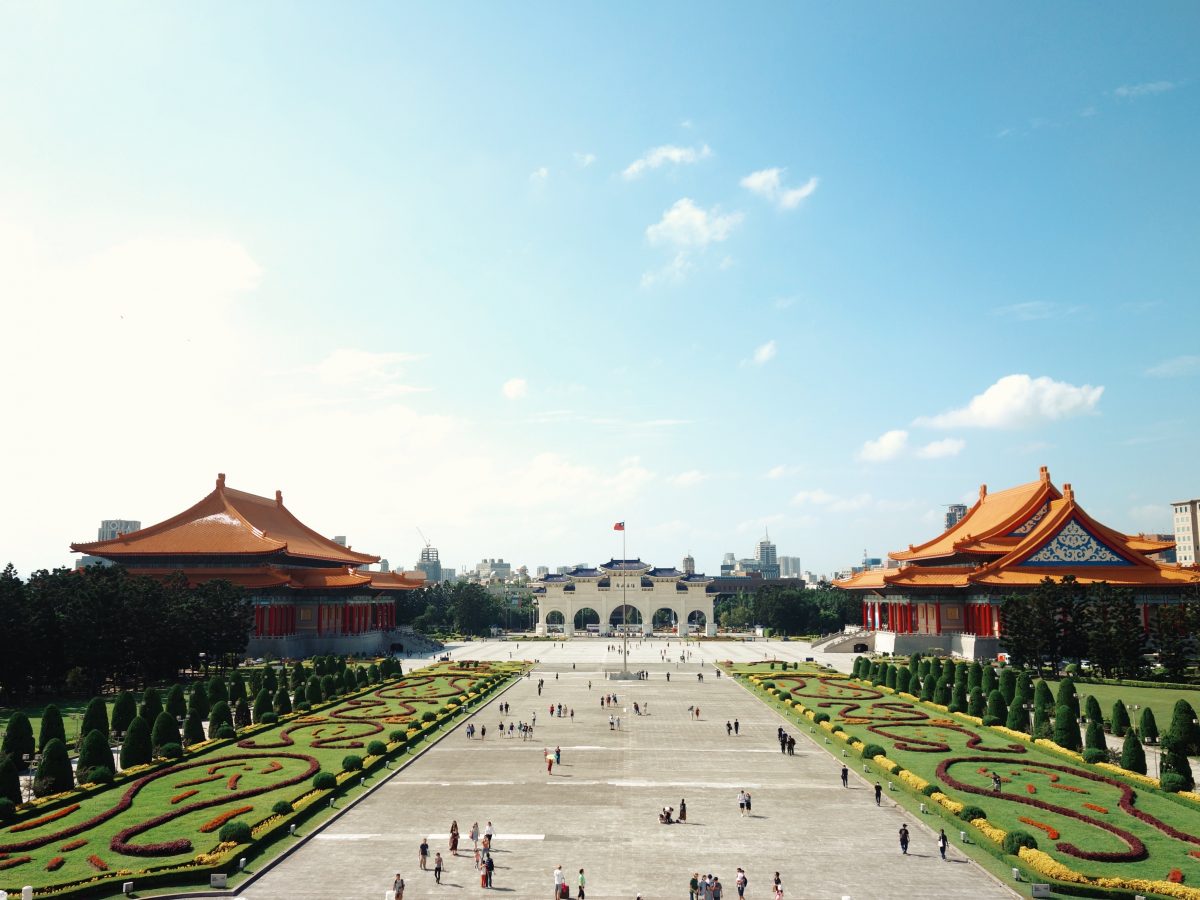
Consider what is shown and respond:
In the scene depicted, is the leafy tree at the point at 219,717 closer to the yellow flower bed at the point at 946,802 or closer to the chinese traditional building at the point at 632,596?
the yellow flower bed at the point at 946,802

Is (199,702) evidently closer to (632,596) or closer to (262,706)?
(262,706)

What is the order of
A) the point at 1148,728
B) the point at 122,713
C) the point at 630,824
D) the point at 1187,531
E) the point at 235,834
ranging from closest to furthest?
1. the point at 235,834
2. the point at 630,824
3. the point at 122,713
4. the point at 1148,728
5. the point at 1187,531

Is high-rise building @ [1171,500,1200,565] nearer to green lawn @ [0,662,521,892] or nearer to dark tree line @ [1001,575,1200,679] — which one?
dark tree line @ [1001,575,1200,679]

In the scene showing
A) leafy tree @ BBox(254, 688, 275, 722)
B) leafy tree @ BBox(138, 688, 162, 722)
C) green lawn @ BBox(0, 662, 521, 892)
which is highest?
leafy tree @ BBox(138, 688, 162, 722)

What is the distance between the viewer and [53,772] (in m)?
30.8

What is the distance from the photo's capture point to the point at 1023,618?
62.3 metres

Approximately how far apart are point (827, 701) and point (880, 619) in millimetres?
49438

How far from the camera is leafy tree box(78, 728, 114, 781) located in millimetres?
32969

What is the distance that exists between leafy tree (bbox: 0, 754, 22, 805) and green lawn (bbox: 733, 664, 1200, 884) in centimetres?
2891

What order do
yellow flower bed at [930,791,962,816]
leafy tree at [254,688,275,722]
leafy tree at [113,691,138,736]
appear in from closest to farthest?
yellow flower bed at [930,791,962,816] → leafy tree at [113,691,138,736] → leafy tree at [254,688,275,722]

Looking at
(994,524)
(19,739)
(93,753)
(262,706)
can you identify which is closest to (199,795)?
(93,753)

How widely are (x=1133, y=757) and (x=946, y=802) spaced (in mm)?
9492

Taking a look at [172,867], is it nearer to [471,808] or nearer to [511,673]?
[471,808]

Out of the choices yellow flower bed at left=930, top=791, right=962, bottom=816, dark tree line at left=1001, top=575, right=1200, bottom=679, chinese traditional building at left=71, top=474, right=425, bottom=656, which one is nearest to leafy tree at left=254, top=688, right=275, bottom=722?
yellow flower bed at left=930, top=791, right=962, bottom=816
